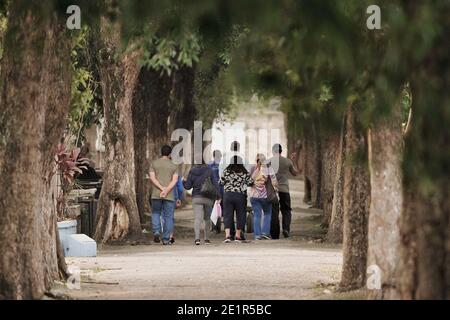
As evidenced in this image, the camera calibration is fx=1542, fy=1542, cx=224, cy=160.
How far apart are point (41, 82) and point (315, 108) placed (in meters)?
4.86

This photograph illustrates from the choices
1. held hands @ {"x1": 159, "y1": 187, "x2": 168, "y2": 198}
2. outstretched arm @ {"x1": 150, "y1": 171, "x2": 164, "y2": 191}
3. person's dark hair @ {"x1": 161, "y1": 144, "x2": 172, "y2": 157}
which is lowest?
held hands @ {"x1": 159, "y1": 187, "x2": 168, "y2": 198}

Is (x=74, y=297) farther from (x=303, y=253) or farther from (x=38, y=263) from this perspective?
(x=303, y=253)

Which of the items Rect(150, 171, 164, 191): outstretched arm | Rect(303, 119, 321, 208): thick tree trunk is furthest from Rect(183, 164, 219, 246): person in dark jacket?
Rect(303, 119, 321, 208): thick tree trunk

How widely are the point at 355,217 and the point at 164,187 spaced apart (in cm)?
832

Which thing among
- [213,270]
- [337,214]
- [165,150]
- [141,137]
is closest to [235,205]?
[165,150]

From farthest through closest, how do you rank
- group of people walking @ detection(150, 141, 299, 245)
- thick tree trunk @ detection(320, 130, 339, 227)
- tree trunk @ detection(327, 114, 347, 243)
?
thick tree trunk @ detection(320, 130, 339, 227)
tree trunk @ detection(327, 114, 347, 243)
group of people walking @ detection(150, 141, 299, 245)

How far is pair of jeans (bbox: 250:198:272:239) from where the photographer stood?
28.2 meters

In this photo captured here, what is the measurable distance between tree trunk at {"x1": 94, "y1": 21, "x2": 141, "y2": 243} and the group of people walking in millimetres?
749

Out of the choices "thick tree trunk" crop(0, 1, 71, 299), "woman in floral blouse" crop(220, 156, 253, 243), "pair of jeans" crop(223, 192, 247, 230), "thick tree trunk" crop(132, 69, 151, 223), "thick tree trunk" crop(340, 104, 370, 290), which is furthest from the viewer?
"thick tree trunk" crop(132, 69, 151, 223)

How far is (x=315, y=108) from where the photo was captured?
12305 millimetres

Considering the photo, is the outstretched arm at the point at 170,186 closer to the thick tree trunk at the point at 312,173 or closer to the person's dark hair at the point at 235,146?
the person's dark hair at the point at 235,146

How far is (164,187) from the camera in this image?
2656cm

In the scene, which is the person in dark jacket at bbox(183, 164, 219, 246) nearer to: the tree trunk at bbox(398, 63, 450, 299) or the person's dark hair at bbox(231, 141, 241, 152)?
the person's dark hair at bbox(231, 141, 241, 152)
